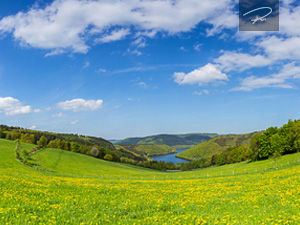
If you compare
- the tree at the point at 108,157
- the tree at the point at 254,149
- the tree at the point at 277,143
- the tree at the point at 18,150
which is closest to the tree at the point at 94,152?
the tree at the point at 108,157

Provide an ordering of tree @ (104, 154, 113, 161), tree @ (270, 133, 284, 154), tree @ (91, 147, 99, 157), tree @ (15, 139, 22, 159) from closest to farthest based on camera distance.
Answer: tree @ (15, 139, 22, 159) < tree @ (270, 133, 284, 154) < tree @ (91, 147, 99, 157) < tree @ (104, 154, 113, 161)

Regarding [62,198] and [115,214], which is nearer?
[115,214]

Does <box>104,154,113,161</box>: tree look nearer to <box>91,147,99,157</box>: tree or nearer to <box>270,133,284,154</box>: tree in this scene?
<box>91,147,99,157</box>: tree

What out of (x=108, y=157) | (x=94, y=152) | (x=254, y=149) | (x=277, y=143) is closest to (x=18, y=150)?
(x=94, y=152)

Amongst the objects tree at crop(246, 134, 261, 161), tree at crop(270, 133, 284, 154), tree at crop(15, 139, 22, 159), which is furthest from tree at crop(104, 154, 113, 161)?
tree at crop(270, 133, 284, 154)

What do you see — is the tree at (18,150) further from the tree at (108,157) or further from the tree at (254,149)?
the tree at (254,149)

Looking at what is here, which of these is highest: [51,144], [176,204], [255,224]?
[255,224]

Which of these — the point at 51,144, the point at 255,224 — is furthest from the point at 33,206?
the point at 51,144

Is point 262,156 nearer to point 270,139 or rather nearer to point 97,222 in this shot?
point 270,139

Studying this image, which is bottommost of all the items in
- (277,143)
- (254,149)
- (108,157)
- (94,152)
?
(108,157)

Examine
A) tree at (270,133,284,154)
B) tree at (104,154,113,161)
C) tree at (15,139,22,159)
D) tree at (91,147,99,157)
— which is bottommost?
tree at (104,154,113,161)

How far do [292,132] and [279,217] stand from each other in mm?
83358

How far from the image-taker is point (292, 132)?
7700 cm

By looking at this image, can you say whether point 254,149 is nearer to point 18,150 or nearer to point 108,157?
point 18,150
